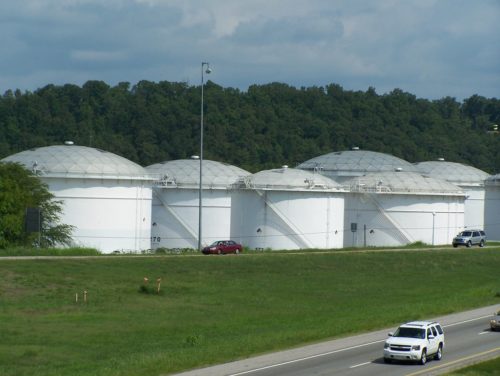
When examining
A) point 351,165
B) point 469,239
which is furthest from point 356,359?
point 351,165

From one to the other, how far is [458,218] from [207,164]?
2553 cm

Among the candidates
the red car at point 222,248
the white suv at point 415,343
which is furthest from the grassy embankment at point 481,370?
the red car at point 222,248

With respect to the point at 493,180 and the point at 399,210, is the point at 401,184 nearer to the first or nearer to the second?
the point at 399,210

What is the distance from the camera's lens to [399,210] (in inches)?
4072

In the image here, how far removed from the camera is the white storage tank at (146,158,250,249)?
9919 centimetres

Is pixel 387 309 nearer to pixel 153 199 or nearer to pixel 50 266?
pixel 50 266

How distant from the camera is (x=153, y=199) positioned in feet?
329

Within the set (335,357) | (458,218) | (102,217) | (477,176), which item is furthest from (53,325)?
(477,176)

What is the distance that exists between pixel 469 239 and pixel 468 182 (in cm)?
2667

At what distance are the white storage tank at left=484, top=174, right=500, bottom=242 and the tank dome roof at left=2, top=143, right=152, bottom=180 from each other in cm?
4679

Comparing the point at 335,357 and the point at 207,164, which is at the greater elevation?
the point at 207,164

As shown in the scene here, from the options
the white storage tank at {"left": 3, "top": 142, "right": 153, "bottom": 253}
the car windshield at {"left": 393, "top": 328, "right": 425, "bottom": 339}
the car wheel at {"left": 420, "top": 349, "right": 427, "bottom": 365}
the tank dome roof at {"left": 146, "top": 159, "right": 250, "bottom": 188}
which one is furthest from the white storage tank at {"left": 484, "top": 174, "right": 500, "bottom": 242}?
the car wheel at {"left": 420, "top": 349, "right": 427, "bottom": 365}

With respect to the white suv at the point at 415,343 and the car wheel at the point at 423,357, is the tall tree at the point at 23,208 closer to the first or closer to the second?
the white suv at the point at 415,343

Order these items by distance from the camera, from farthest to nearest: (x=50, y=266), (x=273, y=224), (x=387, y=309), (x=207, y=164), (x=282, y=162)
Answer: (x=282, y=162) < (x=207, y=164) < (x=273, y=224) < (x=50, y=266) < (x=387, y=309)
